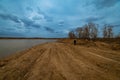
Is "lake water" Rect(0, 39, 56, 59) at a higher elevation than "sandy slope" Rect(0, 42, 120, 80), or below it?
below

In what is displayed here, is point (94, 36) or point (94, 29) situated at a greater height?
point (94, 29)

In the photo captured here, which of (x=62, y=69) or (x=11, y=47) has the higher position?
(x=62, y=69)

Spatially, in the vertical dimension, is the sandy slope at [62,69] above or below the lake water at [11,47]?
above

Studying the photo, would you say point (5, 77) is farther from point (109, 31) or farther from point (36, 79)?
point (109, 31)

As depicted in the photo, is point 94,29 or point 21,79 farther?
point 94,29

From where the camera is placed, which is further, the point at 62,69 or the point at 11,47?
the point at 11,47

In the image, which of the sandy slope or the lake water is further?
the lake water

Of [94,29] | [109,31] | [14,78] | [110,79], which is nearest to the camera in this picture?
[110,79]

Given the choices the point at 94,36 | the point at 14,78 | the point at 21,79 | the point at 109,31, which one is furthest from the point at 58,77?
the point at 94,36

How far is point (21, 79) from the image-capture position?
499 centimetres

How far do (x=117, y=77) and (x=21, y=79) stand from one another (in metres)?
4.93

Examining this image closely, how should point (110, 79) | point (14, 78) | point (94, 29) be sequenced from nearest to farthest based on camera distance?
point (110, 79) < point (14, 78) < point (94, 29)

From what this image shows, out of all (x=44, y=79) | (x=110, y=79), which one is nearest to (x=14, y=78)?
(x=44, y=79)

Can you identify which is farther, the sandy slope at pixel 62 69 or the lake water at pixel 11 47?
the lake water at pixel 11 47
